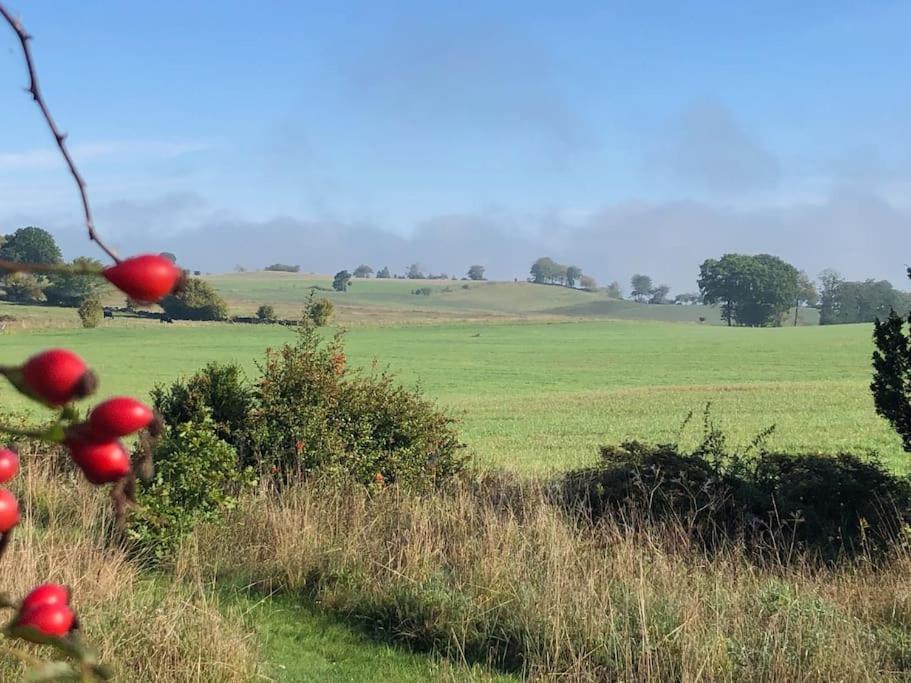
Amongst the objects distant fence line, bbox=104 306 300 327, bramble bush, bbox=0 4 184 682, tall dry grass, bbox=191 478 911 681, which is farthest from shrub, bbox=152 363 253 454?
bramble bush, bbox=0 4 184 682

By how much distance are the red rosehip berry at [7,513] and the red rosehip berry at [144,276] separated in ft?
0.68

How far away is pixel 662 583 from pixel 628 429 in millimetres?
18521

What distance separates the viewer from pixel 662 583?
5.69 m

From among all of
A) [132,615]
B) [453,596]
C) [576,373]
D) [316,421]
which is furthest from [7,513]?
[576,373]

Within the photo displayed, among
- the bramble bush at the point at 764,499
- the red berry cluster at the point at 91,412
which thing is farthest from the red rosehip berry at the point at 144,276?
the bramble bush at the point at 764,499

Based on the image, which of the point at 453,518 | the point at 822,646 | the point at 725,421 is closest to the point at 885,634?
the point at 822,646

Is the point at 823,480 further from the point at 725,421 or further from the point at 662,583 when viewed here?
the point at 725,421

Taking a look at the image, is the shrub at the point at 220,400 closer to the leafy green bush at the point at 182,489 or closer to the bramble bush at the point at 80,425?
the leafy green bush at the point at 182,489

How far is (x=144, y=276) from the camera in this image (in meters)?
0.61

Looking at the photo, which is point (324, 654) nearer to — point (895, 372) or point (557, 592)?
point (557, 592)

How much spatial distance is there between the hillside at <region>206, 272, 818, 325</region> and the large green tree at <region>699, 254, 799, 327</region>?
31.0 feet

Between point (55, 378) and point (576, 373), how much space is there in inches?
1850

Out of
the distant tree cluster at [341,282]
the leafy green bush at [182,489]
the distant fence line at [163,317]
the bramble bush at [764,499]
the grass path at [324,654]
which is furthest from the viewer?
the distant tree cluster at [341,282]

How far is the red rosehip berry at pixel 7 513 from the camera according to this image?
689 millimetres
